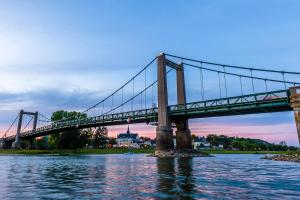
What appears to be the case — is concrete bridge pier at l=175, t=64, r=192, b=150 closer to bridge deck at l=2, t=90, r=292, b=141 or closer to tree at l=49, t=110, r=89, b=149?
bridge deck at l=2, t=90, r=292, b=141

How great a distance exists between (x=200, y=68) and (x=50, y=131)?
53.5 meters

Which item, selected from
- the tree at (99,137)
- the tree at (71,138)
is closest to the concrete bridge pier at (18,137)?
the tree at (71,138)

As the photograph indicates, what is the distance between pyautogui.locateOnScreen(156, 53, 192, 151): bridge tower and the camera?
220 ft

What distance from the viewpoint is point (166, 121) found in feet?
224

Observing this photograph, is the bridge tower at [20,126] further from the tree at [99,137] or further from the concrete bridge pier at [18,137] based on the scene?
the tree at [99,137]

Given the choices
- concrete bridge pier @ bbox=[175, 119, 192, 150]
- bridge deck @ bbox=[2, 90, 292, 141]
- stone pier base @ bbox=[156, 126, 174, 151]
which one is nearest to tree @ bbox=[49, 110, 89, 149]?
bridge deck @ bbox=[2, 90, 292, 141]

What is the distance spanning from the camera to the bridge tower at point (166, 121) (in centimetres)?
6719

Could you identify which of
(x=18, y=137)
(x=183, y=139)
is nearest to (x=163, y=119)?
(x=183, y=139)

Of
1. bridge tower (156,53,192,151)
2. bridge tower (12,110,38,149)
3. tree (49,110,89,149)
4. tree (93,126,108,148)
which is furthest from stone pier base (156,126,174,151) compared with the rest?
tree (93,126,108,148)

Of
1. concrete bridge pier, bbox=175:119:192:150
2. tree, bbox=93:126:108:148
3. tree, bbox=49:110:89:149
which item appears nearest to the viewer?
concrete bridge pier, bbox=175:119:192:150

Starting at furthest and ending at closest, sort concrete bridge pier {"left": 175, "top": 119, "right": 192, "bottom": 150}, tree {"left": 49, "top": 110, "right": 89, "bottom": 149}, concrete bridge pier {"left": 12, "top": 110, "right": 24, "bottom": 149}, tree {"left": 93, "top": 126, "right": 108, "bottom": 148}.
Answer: tree {"left": 93, "top": 126, "right": 108, "bottom": 148} → concrete bridge pier {"left": 12, "top": 110, "right": 24, "bottom": 149} → tree {"left": 49, "top": 110, "right": 89, "bottom": 149} → concrete bridge pier {"left": 175, "top": 119, "right": 192, "bottom": 150}

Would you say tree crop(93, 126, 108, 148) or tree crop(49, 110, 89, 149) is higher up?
tree crop(93, 126, 108, 148)

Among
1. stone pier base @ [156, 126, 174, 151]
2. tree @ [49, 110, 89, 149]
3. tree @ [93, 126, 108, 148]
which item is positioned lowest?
stone pier base @ [156, 126, 174, 151]

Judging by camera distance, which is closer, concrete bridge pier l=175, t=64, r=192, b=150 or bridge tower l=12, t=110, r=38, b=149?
concrete bridge pier l=175, t=64, r=192, b=150
